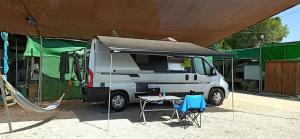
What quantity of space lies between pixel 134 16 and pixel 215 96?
158 inches

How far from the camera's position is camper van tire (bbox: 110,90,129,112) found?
9414 millimetres

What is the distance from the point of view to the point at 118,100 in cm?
947

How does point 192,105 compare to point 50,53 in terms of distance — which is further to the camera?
point 50,53

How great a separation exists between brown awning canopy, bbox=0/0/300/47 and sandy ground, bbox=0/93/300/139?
327 centimetres

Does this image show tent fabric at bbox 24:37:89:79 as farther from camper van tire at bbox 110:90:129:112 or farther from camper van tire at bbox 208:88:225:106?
camper van tire at bbox 208:88:225:106

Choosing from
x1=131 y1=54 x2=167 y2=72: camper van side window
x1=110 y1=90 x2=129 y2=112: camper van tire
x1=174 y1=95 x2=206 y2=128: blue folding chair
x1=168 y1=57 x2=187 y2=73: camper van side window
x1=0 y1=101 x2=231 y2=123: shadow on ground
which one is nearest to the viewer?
x1=174 y1=95 x2=206 y2=128: blue folding chair

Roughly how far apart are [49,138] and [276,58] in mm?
13108

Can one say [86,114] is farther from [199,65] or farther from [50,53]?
[50,53]

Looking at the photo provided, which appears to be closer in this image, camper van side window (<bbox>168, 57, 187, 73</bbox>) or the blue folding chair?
the blue folding chair

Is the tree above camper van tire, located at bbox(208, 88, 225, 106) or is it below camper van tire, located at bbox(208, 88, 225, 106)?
above

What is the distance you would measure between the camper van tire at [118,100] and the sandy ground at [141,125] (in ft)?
0.94

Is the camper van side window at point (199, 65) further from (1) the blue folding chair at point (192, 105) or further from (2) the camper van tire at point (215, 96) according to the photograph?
(1) the blue folding chair at point (192, 105)

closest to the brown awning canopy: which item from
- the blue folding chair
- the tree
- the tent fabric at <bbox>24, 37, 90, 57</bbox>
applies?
the tent fabric at <bbox>24, 37, 90, 57</bbox>

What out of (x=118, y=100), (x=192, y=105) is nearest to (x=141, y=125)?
(x=192, y=105)
